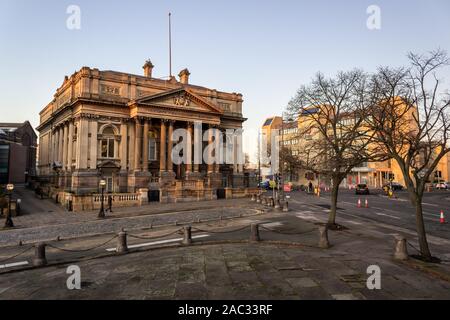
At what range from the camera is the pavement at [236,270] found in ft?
25.6

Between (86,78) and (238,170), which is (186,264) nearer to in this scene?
(86,78)

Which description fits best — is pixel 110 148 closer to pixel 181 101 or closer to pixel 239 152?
pixel 181 101

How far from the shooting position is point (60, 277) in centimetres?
954

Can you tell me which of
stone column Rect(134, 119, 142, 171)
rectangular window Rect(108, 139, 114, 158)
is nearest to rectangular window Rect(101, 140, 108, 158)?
rectangular window Rect(108, 139, 114, 158)

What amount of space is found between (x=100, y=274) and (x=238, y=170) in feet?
139

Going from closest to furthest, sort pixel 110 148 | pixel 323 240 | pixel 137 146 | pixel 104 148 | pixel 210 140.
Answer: pixel 323 240, pixel 137 146, pixel 104 148, pixel 110 148, pixel 210 140

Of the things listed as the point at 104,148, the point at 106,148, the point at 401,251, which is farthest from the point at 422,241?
the point at 104,148

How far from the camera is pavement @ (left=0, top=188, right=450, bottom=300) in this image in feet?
25.6

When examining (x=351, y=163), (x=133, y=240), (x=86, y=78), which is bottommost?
(x=133, y=240)

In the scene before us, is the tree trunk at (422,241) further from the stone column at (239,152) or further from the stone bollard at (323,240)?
the stone column at (239,152)

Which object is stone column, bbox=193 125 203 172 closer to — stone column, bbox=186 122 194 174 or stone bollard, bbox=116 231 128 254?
stone column, bbox=186 122 194 174

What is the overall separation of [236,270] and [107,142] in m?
34.9

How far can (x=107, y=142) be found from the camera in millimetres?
39406

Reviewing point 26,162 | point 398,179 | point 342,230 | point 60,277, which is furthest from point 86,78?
point 398,179
